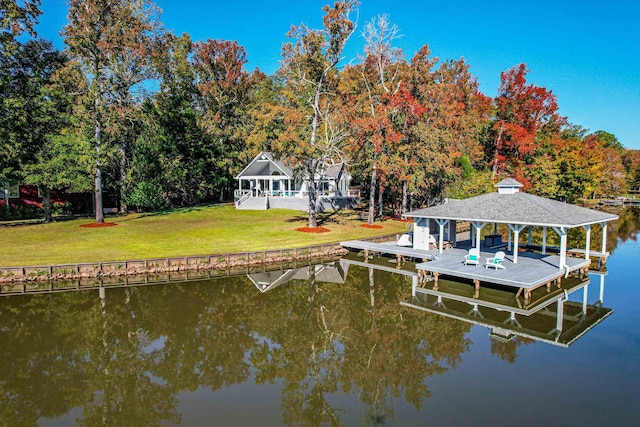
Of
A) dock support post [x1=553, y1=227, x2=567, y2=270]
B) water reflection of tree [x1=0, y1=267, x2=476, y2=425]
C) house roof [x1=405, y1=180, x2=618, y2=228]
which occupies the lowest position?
water reflection of tree [x1=0, y1=267, x2=476, y2=425]

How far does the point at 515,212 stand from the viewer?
2116cm

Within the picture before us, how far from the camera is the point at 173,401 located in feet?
34.3

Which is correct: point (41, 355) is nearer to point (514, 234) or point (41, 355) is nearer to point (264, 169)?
point (514, 234)

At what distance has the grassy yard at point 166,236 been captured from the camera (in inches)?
957

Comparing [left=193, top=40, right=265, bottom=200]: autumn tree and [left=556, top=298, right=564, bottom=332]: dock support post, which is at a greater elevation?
[left=193, top=40, right=265, bottom=200]: autumn tree

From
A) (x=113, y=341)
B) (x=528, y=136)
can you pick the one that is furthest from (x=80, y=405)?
(x=528, y=136)

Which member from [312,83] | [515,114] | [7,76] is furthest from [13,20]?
[515,114]

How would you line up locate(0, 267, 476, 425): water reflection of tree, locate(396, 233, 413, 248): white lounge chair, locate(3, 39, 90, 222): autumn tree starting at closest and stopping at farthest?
locate(0, 267, 476, 425): water reflection of tree
locate(396, 233, 413, 248): white lounge chair
locate(3, 39, 90, 222): autumn tree

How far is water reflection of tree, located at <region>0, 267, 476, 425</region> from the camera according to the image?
10.4 metres

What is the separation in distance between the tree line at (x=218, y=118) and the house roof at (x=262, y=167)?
1952mm

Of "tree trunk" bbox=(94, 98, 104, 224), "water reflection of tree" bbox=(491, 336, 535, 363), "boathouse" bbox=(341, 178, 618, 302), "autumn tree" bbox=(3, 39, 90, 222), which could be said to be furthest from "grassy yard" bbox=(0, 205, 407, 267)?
"water reflection of tree" bbox=(491, 336, 535, 363)

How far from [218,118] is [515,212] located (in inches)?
1582

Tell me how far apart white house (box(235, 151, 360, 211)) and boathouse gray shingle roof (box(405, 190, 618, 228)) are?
22.3m

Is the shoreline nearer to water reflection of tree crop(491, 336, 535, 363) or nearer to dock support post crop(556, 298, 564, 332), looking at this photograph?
dock support post crop(556, 298, 564, 332)
